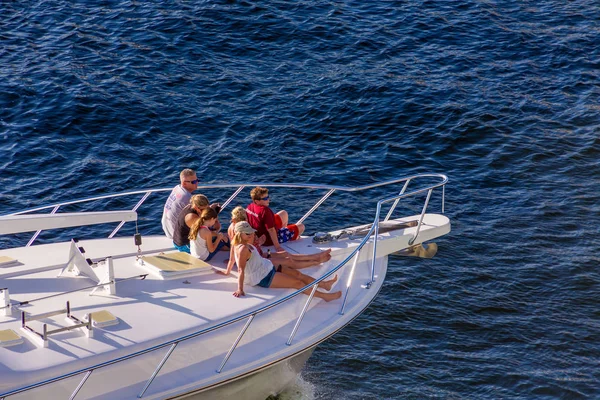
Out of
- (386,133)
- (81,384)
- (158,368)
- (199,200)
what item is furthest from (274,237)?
(386,133)

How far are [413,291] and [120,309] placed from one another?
20.7ft

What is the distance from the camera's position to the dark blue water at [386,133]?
1265 centimetres

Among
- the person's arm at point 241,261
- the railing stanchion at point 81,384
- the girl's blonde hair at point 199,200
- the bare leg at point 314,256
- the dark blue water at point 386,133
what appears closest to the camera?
the railing stanchion at point 81,384

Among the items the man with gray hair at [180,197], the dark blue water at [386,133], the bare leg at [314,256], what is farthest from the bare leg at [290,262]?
the dark blue water at [386,133]

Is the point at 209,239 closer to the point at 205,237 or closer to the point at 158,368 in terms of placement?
the point at 205,237

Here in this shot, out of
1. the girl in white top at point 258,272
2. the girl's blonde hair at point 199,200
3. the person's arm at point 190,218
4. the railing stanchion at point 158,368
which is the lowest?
the railing stanchion at point 158,368

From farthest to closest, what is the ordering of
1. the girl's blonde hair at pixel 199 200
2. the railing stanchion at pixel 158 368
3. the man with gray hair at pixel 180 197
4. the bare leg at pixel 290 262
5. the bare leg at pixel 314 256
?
the bare leg at pixel 314 256
the man with gray hair at pixel 180 197
the bare leg at pixel 290 262
the girl's blonde hair at pixel 199 200
the railing stanchion at pixel 158 368

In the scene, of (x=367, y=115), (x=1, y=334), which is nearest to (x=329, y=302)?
(x=1, y=334)

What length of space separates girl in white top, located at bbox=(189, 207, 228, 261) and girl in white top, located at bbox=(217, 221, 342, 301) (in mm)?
379

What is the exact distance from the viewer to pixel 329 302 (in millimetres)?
10211

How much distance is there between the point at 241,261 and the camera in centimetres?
939

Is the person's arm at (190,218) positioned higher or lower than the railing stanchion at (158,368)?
higher

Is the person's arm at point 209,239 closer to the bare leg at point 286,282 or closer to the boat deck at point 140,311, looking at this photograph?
the boat deck at point 140,311

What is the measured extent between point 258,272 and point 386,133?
9613mm
